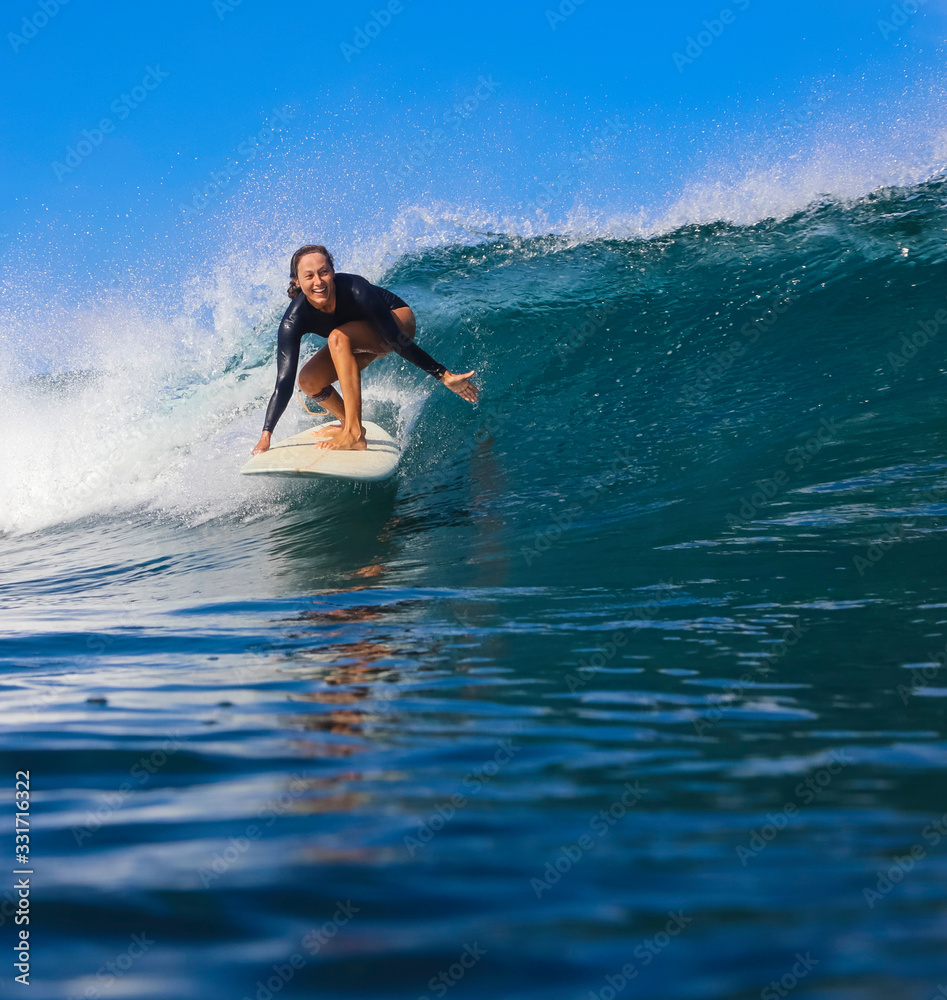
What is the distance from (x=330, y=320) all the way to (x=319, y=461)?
1.03 m

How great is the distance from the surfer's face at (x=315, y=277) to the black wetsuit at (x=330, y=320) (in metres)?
0.13

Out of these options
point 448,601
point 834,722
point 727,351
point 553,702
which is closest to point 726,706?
point 834,722

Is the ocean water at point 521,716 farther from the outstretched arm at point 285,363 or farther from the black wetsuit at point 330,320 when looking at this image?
the black wetsuit at point 330,320

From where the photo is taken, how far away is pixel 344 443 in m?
6.25

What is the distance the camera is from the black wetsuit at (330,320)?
6.02 metres

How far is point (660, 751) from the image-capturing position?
5.80 ft

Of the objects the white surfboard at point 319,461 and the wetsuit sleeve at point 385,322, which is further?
the wetsuit sleeve at point 385,322

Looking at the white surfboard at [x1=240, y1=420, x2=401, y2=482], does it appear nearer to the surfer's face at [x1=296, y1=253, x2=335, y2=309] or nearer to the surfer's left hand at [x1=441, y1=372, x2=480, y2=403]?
the surfer's left hand at [x1=441, y1=372, x2=480, y2=403]

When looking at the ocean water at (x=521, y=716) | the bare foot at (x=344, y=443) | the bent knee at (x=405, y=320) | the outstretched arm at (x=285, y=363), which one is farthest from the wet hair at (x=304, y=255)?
the ocean water at (x=521, y=716)

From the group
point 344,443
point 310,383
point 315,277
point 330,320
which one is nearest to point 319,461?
point 344,443

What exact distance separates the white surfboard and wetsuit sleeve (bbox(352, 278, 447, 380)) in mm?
735

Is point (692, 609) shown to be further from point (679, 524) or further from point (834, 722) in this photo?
point (679, 524)

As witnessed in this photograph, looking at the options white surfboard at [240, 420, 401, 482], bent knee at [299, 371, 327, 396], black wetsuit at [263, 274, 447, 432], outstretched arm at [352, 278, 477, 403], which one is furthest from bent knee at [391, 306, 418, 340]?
white surfboard at [240, 420, 401, 482]

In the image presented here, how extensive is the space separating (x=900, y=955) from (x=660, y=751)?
2.38 feet
